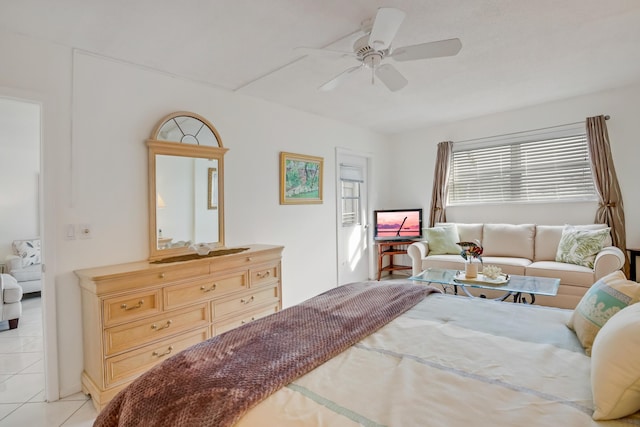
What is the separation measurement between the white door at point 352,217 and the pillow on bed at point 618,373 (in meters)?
3.70

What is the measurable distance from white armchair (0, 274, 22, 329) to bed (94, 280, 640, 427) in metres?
3.32

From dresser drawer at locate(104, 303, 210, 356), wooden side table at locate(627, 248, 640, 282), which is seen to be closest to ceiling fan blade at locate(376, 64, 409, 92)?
dresser drawer at locate(104, 303, 210, 356)

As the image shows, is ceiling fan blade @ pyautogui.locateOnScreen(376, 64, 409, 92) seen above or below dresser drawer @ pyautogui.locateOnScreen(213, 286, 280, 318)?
above

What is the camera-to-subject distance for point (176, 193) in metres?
2.88

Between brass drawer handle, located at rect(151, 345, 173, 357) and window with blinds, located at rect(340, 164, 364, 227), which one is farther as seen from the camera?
window with blinds, located at rect(340, 164, 364, 227)

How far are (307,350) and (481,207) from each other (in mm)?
4347

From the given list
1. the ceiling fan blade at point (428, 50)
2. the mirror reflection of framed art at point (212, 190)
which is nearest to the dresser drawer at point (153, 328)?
the mirror reflection of framed art at point (212, 190)

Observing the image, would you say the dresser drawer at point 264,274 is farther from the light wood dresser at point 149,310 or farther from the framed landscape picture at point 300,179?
the framed landscape picture at point 300,179

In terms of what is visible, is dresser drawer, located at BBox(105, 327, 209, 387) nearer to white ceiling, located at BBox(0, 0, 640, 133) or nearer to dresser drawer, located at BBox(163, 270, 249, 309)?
dresser drawer, located at BBox(163, 270, 249, 309)

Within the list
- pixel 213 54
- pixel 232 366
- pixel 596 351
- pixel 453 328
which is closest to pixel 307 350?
pixel 232 366

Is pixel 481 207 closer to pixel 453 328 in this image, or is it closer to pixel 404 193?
pixel 404 193

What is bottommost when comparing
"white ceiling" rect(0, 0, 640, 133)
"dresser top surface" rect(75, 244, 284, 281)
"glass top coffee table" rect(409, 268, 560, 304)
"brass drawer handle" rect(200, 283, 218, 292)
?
"glass top coffee table" rect(409, 268, 560, 304)

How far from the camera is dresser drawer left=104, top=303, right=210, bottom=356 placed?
84.1 inches

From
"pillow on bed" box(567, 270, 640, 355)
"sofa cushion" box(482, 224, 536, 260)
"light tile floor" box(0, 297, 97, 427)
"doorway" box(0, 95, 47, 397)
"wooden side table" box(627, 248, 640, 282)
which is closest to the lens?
"pillow on bed" box(567, 270, 640, 355)
